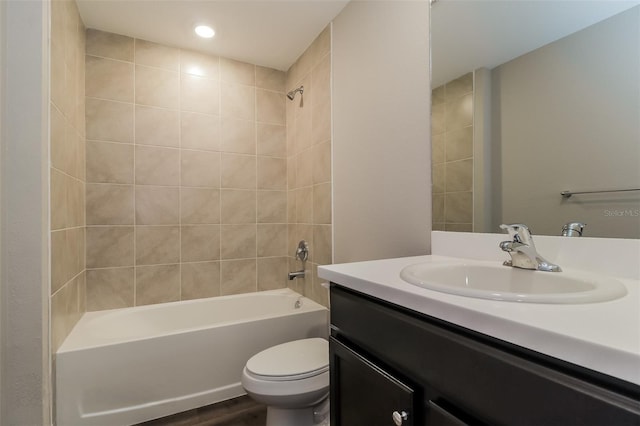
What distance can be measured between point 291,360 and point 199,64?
2.26 m

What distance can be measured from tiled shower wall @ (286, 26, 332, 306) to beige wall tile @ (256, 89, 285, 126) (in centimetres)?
8

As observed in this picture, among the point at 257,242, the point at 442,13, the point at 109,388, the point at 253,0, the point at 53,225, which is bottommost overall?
the point at 109,388

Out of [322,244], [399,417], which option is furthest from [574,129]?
[322,244]

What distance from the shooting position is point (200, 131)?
241 centimetres

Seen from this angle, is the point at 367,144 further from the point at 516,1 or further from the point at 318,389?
the point at 318,389

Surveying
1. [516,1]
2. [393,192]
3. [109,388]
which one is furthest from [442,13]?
[109,388]

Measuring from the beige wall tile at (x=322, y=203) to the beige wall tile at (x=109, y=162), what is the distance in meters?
1.35

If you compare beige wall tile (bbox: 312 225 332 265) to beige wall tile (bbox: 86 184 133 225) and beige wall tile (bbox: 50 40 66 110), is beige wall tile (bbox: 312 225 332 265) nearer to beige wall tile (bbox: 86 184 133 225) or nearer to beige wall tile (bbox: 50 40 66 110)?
beige wall tile (bbox: 86 184 133 225)

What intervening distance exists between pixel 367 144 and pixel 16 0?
1635 millimetres

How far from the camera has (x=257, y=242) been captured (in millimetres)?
2633

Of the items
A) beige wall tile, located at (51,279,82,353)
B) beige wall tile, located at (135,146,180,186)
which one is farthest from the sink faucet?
beige wall tile, located at (135,146,180,186)

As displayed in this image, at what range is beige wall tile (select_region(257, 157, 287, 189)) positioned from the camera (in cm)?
265

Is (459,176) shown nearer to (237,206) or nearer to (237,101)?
(237,206)

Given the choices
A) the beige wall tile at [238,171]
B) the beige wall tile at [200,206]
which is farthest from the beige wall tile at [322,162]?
the beige wall tile at [200,206]
